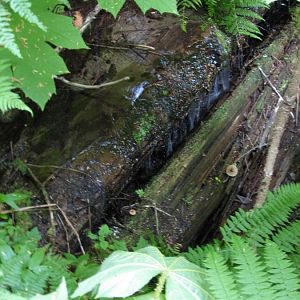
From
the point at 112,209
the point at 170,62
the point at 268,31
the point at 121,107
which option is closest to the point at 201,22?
the point at 170,62

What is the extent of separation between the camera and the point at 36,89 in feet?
6.62

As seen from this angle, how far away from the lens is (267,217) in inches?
95.1

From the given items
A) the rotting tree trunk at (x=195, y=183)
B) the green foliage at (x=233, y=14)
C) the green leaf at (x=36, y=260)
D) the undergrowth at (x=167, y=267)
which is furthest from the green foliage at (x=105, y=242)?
the green foliage at (x=233, y=14)

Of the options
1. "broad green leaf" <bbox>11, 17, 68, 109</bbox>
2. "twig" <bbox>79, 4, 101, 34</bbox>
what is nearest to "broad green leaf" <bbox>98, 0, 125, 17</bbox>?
"broad green leaf" <bbox>11, 17, 68, 109</bbox>

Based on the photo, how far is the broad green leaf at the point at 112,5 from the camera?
2.19 meters

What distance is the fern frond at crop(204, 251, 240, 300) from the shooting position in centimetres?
157

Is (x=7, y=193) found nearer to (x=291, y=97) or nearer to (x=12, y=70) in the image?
(x=12, y=70)

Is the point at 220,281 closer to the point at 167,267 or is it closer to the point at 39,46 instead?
the point at 167,267

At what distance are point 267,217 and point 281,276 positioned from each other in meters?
0.74

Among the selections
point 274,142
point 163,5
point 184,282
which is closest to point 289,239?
point 184,282

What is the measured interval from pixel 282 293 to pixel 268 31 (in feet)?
10.5

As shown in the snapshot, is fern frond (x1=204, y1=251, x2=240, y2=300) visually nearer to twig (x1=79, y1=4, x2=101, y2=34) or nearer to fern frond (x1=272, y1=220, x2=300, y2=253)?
fern frond (x1=272, y1=220, x2=300, y2=253)

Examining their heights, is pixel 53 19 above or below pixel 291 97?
above

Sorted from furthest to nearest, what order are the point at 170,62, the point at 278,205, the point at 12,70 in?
the point at 170,62
the point at 278,205
the point at 12,70
